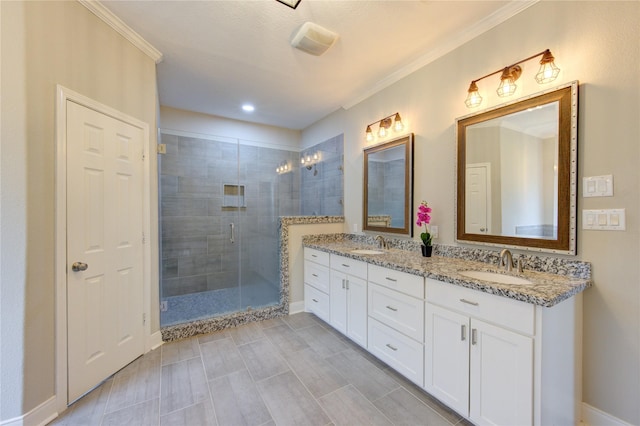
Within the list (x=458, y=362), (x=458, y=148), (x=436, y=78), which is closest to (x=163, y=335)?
(x=458, y=362)

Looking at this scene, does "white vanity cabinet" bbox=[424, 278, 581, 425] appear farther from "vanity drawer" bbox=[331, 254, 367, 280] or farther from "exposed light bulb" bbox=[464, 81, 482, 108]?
"exposed light bulb" bbox=[464, 81, 482, 108]

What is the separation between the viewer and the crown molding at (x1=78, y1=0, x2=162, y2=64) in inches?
69.8

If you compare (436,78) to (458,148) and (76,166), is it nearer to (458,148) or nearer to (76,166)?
(458,148)

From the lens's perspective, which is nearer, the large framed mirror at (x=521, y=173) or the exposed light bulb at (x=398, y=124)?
the large framed mirror at (x=521, y=173)

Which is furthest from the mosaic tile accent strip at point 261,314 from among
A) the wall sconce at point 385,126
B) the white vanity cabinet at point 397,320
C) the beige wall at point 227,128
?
the beige wall at point 227,128

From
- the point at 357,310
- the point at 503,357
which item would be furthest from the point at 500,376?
the point at 357,310

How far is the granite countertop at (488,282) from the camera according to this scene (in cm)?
120

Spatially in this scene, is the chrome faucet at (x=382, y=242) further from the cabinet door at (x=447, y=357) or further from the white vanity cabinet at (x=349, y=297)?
the cabinet door at (x=447, y=357)

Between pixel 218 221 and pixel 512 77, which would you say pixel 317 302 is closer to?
pixel 218 221

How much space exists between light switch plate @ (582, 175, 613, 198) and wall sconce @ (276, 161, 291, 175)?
3.18 meters

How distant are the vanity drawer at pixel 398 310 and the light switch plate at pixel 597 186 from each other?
44.8 inches

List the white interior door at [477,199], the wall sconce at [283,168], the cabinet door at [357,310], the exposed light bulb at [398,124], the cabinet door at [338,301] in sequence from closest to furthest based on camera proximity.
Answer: the white interior door at [477,199] → the cabinet door at [357,310] → the cabinet door at [338,301] → the exposed light bulb at [398,124] → the wall sconce at [283,168]

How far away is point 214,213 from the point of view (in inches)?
142

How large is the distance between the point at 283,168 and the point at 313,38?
205cm
